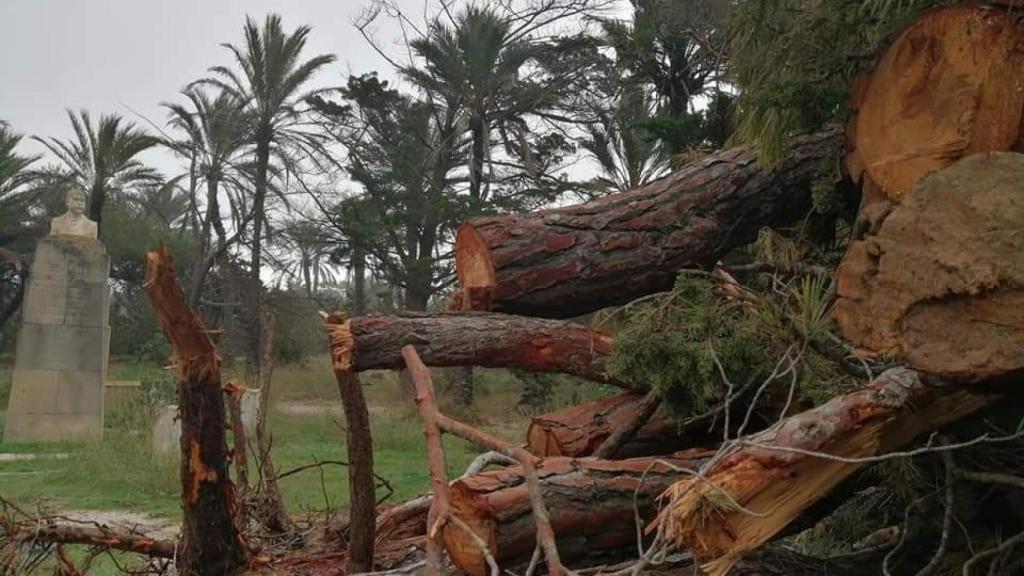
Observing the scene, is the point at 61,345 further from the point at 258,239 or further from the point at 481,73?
the point at 481,73

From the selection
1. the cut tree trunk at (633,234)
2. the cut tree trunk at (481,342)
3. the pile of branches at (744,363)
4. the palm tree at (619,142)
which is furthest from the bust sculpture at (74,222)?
the cut tree trunk at (481,342)

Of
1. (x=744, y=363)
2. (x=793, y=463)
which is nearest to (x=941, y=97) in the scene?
(x=744, y=363)

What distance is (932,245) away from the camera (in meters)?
2.60

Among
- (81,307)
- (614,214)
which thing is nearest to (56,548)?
(614,214)

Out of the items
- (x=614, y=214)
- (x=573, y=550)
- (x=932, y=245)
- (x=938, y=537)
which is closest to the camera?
(x=932, y=245)

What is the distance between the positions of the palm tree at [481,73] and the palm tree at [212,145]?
5.83 meters

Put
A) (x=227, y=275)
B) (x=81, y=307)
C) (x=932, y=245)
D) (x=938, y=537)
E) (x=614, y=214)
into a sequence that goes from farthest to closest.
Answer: (x=227, y=275) < (x=81, y=307) < (x=614, y=214) < (x=938, y=537) < (x=932, y=245)

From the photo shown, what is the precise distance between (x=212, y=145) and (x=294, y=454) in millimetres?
14869

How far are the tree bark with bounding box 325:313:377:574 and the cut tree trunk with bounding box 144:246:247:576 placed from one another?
19.7 inches

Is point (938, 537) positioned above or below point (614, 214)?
below

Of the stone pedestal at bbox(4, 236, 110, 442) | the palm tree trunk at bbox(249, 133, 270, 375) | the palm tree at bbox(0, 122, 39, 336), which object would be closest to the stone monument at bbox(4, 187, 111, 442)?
the stone pedestal at bbox(4, 236, 110, 442)

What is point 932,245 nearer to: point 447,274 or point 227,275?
point 447,274

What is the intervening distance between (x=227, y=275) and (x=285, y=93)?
18.0 ft

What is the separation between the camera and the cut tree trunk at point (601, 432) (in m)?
3.87
